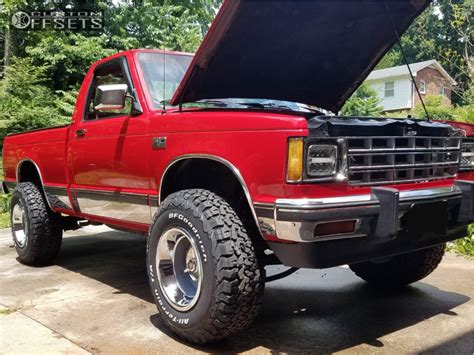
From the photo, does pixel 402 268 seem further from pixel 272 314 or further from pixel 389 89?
pixel 389 89

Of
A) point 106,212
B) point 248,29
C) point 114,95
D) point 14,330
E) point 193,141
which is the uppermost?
point 248,29

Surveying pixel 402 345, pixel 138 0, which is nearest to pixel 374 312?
pixel 402 345

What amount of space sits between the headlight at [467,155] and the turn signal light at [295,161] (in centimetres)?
161

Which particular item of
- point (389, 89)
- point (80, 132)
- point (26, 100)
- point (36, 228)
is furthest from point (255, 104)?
point (389, 89)

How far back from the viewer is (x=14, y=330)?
341cm

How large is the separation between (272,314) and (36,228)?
2717 millimetres

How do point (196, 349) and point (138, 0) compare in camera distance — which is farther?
point (138, 0)

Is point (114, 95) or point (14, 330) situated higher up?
point (114, 95)

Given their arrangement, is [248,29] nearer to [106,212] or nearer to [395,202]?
[395,202]

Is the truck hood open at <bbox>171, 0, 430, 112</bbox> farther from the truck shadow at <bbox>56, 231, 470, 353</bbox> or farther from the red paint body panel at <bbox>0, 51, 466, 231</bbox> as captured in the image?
the truck shadow at <bbox>56, 231, 470, 353</bbox>

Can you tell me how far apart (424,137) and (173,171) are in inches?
64.6

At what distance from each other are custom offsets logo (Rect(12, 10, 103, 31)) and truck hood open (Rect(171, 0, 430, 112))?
1425 centimetres

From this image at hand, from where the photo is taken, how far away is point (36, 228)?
509cm

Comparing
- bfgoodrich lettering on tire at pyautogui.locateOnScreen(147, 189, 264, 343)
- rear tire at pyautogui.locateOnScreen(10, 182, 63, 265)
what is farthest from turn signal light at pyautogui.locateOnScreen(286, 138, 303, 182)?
rear tire at pyautogui.locateOnScreen(10, 182, 63, 265)
